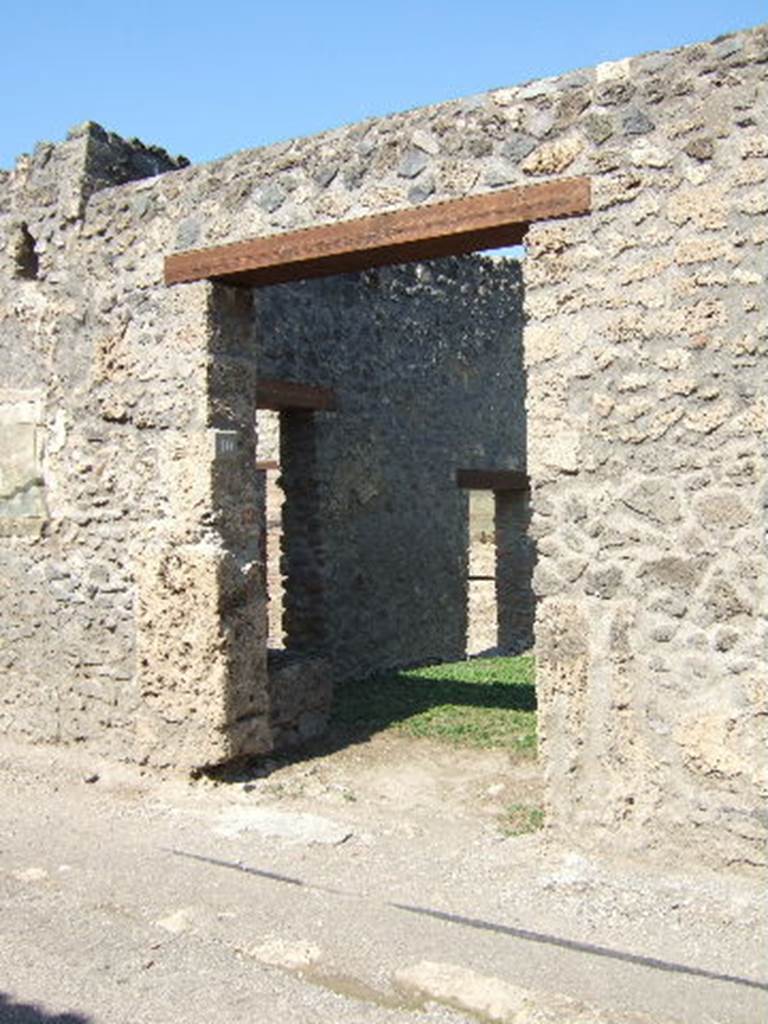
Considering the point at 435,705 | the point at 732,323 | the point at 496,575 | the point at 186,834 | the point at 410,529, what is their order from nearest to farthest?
the point at 732,323
the point at 186,834
the point at 435,705
the point at 410,529
the point at 496,575

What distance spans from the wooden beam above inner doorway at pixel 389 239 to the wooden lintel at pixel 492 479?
210 inches

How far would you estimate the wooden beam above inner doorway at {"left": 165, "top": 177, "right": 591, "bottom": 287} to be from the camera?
445 cm

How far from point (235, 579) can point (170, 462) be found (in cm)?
71

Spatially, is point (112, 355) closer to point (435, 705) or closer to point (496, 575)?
point (435, 705)

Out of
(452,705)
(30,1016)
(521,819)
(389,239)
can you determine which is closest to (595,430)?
(389,239)

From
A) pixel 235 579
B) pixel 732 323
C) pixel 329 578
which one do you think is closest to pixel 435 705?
pixel 329 578

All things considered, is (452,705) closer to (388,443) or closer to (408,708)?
(408,708)

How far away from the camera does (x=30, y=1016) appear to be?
9.62 ft

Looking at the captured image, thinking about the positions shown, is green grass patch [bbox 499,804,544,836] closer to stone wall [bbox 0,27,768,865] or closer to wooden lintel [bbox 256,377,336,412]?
stone wall [bbox 0,27,768,865]

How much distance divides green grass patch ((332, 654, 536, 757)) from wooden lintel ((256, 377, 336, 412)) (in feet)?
7.76

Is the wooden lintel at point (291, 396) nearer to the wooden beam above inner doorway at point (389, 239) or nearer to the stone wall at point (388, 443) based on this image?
the stone wall at point (388, 443)

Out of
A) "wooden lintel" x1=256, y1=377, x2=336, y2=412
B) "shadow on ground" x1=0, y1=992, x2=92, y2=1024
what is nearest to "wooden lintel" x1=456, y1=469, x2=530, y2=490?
"wooden lintel" x1=256, y1=377, x2=336, y2=412

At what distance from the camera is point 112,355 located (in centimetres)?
573

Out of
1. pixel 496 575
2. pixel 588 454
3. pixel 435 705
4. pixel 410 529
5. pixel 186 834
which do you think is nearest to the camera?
pixel 588 454
